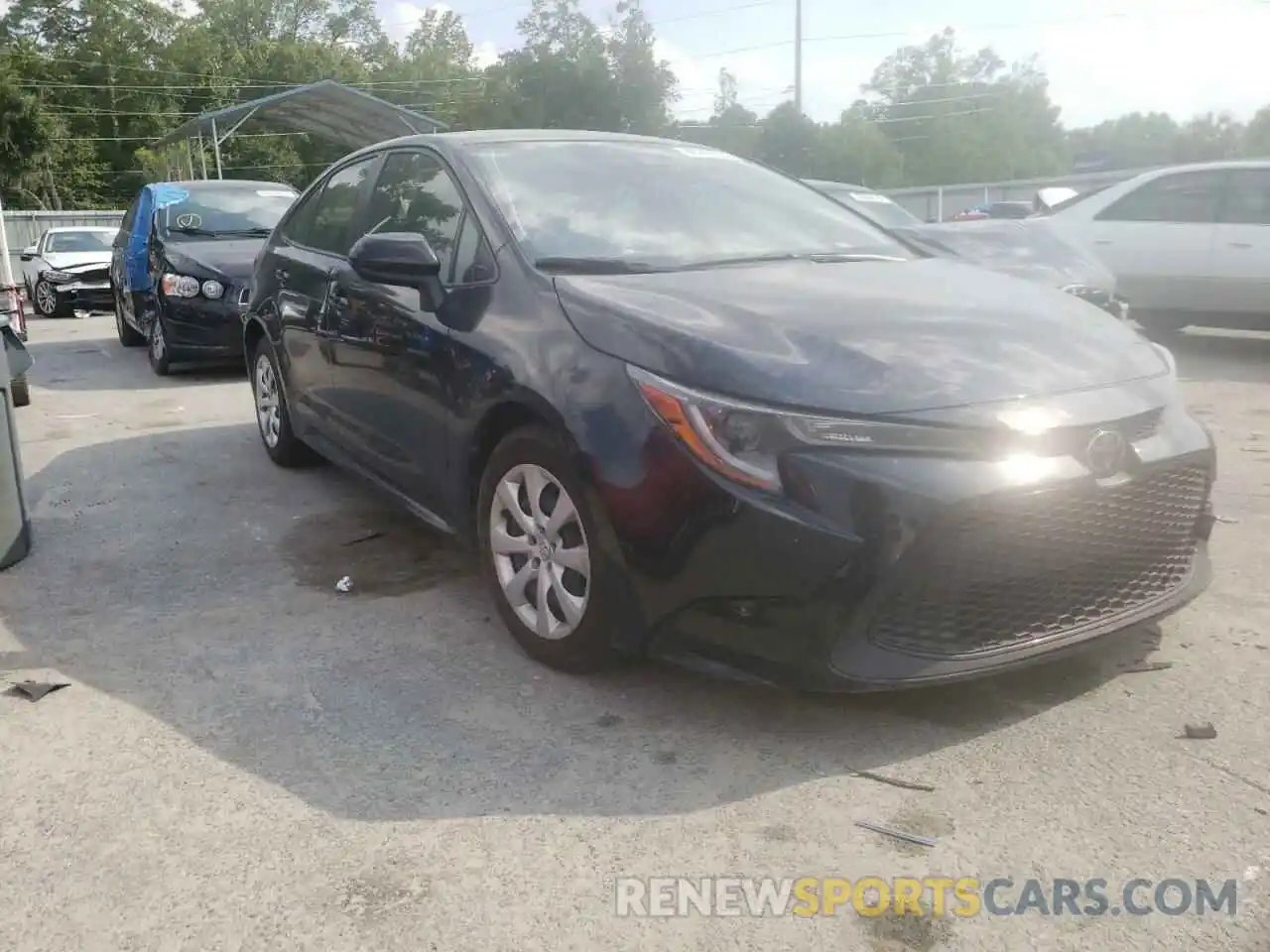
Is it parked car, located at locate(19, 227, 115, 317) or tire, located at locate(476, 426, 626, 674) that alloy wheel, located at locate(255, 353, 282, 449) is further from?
parked car, located at locate(19, 227, 115, 317)

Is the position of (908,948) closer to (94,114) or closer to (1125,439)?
(1125,439)

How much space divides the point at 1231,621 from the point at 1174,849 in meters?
1.44

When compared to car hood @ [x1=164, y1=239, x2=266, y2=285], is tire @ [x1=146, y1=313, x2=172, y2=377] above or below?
below

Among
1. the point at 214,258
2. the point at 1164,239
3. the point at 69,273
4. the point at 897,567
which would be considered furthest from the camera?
the point at 69,273

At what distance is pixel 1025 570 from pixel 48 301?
58.7ft

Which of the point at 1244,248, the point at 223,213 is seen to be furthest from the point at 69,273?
the point at 1244,248

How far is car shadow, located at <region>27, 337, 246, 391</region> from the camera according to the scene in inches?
362

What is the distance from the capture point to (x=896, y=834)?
2512mm

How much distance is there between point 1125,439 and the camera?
2.88 metres

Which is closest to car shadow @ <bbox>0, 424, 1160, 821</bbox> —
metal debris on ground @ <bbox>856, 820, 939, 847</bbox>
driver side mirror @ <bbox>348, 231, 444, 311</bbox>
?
metal debris on ground @ <bbox>856, 820, 939, 847</bbox>

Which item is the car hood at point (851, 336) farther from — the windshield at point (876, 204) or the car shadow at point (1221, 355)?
the windshield at point (876, 204)

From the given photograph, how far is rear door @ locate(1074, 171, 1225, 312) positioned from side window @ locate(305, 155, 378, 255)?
6.82m

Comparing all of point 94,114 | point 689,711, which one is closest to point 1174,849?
point 689,711

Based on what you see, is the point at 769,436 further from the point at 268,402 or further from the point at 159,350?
the point at 159,350
